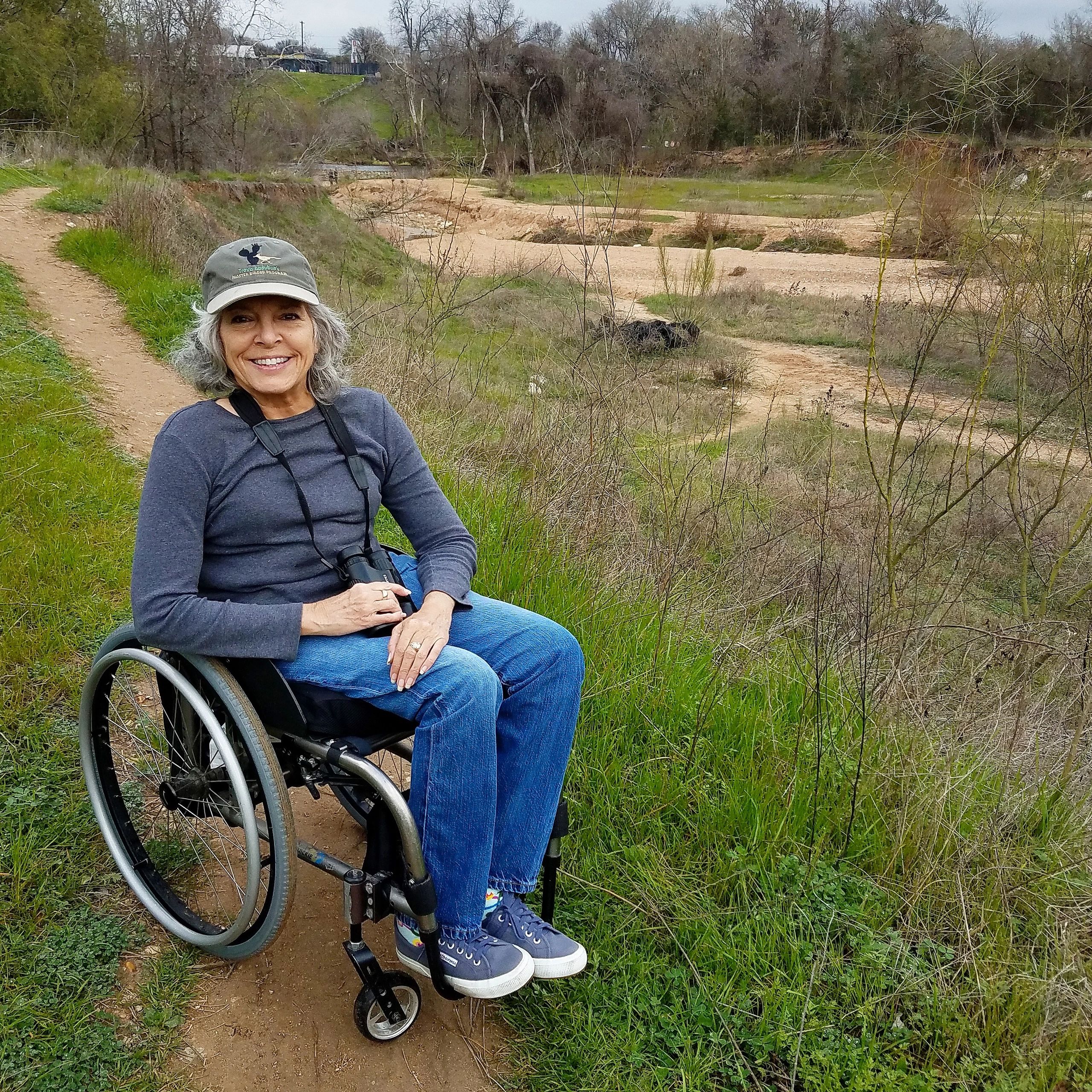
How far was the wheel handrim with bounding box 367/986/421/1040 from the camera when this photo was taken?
6.12 ft

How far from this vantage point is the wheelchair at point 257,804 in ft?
5.57

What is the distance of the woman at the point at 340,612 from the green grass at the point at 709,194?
8.88ft

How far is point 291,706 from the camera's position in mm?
1771

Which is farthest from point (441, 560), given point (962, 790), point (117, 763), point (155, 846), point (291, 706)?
point (962, 790)

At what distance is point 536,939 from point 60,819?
1.26m

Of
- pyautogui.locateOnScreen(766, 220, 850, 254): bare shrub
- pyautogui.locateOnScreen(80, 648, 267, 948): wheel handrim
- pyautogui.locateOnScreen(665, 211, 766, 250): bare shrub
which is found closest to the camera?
pyautogui.locateOnScreen(80, 648, 267, 948): wheel handrim

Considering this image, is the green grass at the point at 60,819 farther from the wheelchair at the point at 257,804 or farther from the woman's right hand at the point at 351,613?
the woman's right hand at the point at 351,613

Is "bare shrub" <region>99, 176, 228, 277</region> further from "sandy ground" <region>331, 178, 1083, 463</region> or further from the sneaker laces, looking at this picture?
the sneaker laces

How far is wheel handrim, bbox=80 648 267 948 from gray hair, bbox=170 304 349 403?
0.61 m

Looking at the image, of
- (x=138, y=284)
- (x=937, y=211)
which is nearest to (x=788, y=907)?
(x=937, y=211)

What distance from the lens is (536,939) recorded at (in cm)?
187

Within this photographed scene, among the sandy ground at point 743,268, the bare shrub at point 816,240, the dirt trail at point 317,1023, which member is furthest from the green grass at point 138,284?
the bare shrub at point 816,240

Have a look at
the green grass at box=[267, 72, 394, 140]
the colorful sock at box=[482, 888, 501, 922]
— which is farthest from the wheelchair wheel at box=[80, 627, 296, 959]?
the green grass at box=[267, 72, 394, 140]

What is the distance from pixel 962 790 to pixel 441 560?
1463 millimetres
